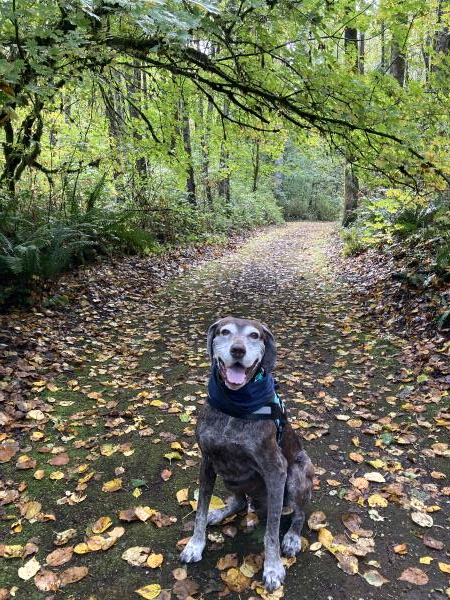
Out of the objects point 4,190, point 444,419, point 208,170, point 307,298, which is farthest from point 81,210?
point 208,170

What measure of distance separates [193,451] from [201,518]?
1259mm

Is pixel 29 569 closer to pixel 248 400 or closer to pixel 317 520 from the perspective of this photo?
pixel 248 400

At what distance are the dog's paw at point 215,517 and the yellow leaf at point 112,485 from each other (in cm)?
88

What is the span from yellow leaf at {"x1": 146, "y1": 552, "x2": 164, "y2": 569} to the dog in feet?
0.51

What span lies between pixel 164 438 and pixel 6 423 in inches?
65.0

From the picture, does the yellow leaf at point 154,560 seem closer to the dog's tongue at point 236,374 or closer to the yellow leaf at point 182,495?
the yellow leaf at point 182,495

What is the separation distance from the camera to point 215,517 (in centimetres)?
337

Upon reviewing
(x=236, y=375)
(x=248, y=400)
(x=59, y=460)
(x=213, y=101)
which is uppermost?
(x=213, y=101)

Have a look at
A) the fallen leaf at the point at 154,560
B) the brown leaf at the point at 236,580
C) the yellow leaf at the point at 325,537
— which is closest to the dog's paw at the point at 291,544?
the yellow leaf at the point at 325,537

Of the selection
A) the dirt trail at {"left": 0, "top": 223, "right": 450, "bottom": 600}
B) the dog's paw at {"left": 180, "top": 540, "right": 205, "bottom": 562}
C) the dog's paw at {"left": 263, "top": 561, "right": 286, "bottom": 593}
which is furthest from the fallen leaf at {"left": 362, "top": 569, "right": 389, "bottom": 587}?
the dog's paw at {"left": 180, "top": 540, "right": 205, "bottom": 562}

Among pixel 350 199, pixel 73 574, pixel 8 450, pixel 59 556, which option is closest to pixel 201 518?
pixel 73 574

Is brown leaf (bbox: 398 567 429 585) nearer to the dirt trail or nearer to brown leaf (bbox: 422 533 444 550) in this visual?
the dirt trail

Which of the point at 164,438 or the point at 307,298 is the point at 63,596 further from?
the point at 307,298

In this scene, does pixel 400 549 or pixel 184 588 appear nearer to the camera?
pixel 184 588
